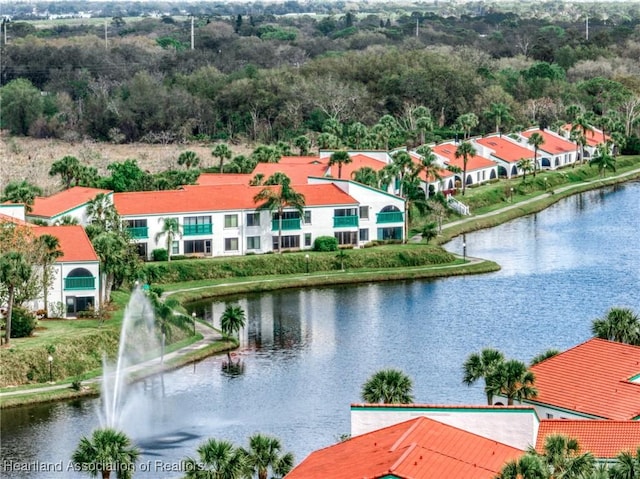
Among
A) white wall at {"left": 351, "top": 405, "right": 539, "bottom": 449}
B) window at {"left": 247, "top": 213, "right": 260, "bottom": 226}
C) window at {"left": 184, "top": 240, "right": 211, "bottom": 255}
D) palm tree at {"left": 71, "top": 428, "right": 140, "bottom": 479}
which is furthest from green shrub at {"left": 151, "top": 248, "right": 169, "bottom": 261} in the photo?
white wall at {"left": 351, "top": 405, "right": 539, "bottom": 449}

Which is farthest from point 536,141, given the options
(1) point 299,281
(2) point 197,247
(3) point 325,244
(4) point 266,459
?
(4) point 266,459

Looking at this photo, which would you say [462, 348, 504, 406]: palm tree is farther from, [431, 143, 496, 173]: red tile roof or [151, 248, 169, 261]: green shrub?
[431, 143, 496, 173]: red tile roof

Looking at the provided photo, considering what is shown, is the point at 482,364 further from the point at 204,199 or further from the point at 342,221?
the point at 204,199

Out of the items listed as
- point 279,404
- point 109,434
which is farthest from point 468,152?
point 109,434

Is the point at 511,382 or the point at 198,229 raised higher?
the point at 198,229

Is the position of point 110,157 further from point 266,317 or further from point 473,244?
point 266,317

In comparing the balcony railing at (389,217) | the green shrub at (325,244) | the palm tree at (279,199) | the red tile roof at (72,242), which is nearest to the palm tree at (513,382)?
the red tile roof at (72,242)
